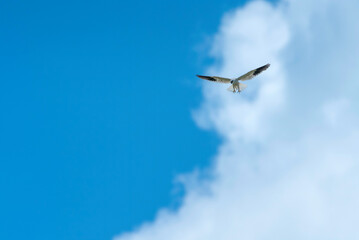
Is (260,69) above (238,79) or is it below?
above

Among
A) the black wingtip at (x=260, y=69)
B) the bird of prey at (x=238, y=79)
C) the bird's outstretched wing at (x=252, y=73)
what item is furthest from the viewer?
the black wingtip at (x=260, y=69)

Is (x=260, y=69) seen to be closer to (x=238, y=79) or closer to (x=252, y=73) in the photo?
(x=252, y=73)

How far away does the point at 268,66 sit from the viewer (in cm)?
6875

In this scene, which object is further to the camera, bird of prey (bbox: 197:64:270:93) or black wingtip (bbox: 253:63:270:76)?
black wingtip (bbox: 253:63:270:76)

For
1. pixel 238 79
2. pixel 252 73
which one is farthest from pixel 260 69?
pixel 238 79

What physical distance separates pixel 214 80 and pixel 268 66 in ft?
32.8

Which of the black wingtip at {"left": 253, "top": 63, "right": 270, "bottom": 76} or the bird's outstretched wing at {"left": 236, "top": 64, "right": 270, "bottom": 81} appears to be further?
the black wingtip at {"left": 253, "top": 63, "right": 270, "bottom": 76}

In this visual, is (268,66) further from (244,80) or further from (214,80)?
(214,80)

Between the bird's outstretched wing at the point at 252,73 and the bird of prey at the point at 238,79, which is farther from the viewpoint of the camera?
the bird's outstretched wing at the point at 252,73

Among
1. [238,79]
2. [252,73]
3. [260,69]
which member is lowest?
[238,79]

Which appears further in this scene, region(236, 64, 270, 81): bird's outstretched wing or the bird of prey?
region(236, 64, 270, 81): bird's outstretched wing

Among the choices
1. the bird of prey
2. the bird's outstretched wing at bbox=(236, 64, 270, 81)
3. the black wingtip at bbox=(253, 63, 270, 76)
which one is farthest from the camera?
the black wingtip at bbox=(253, 63, 270, 76)

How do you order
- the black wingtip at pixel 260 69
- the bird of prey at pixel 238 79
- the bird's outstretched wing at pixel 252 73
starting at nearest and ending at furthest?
the bird of prey at pixel 238 79 → the bird's outstretched wing at pixel 252 73 → the black wingtip at pixel 260 69

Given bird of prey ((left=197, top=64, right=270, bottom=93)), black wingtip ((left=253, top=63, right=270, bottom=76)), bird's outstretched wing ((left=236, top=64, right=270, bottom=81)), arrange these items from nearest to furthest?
bird of prey ((left=197, top=64, right=270, bottom=93)) → bird's outstretched wing ((left=236, top=64, right=270, bottom=81)) → black wingtip ((left=253, top=63, right=270, bottom=76))
